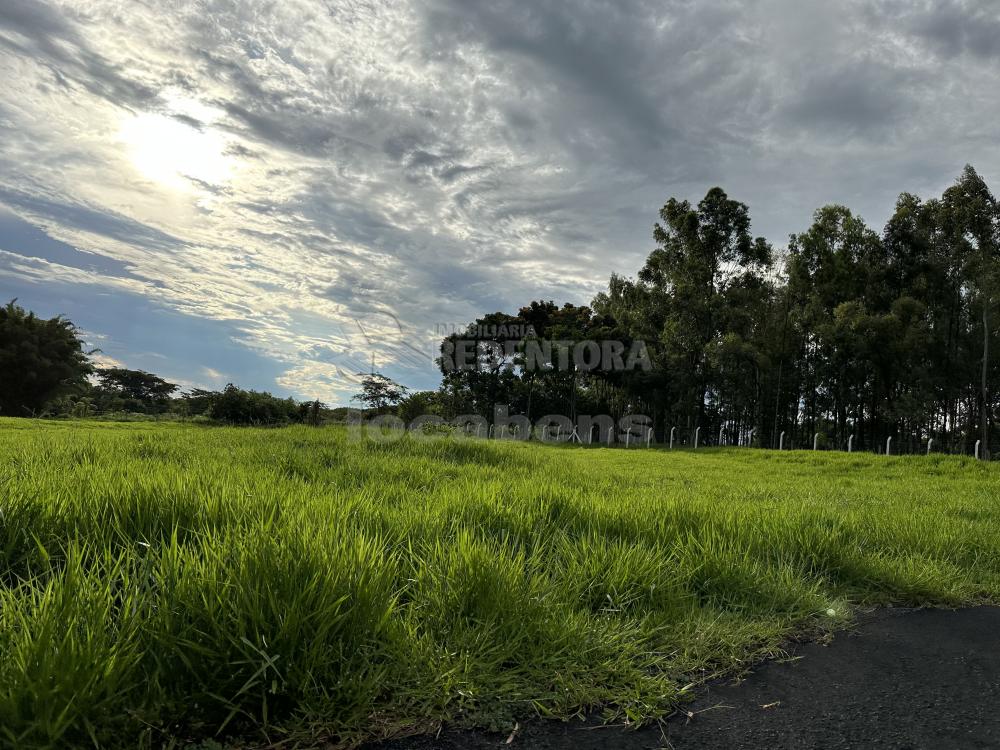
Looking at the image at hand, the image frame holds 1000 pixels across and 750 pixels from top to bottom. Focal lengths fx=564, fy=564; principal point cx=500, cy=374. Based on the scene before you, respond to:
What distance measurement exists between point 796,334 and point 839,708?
30.2 meters

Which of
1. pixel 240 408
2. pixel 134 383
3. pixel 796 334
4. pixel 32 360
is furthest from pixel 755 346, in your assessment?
pixel 134 383

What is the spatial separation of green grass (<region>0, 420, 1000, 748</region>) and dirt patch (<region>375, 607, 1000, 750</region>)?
118 mm

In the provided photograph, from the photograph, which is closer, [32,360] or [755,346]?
[755,346]

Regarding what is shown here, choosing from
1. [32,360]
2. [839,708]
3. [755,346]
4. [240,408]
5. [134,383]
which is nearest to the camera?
[839,708]

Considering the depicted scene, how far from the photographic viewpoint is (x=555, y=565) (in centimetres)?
303

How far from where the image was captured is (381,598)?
2.10 meters

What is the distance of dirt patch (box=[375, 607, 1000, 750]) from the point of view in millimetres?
1766

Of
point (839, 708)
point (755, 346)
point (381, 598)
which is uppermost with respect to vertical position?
point (755, 346)

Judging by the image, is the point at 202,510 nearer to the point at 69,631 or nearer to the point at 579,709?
the point at 69,631

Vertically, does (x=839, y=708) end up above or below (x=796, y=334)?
below

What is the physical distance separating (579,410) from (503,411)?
23.5 ft

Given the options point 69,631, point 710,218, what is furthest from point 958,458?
point 710,218

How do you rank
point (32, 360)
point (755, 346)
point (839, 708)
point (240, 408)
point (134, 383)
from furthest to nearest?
point (134, 383), point (32, 360), point (755, 346), point (240, 408), point (839, 708)

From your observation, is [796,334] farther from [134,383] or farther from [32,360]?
[134,383]
